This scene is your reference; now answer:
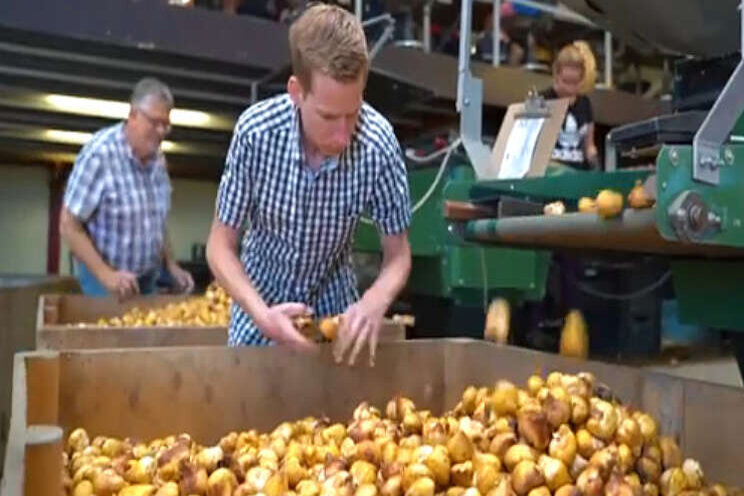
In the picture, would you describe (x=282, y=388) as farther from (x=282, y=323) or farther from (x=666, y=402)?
(x=666, y=402)

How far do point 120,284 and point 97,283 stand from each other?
0.34 m

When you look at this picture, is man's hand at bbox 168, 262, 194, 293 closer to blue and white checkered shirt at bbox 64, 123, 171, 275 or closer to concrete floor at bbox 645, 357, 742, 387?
blue and white checkered shirt at bbox 64, 123, 171, 275

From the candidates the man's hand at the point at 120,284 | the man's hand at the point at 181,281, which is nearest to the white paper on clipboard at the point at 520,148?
the man's hand at the point at 120,284

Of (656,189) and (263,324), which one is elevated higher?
(656,189)

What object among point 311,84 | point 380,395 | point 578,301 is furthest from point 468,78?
point 578,301

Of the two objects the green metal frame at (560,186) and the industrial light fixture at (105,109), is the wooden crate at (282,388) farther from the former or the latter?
the industrial light fixture at (105,109)

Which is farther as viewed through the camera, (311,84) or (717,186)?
(311,84)

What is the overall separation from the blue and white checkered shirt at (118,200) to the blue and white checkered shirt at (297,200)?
135cm

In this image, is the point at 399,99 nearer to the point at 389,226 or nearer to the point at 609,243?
the point at 389,226

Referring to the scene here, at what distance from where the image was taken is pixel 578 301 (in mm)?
5402

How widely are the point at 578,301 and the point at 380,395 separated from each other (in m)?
3.78

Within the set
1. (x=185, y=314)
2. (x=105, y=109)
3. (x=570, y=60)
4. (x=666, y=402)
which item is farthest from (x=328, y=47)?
(x=105, y=109)

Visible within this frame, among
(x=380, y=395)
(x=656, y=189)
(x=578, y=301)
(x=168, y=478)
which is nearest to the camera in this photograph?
(x=656, y=189)

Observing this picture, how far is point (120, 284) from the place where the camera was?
3033 millimetres
